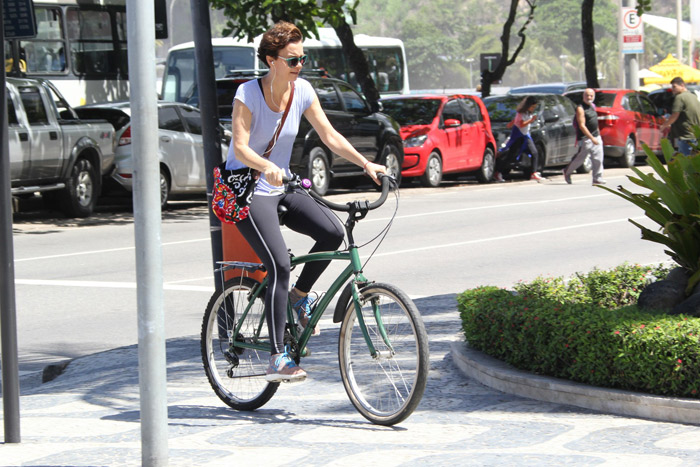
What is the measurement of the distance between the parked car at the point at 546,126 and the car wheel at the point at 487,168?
796mm

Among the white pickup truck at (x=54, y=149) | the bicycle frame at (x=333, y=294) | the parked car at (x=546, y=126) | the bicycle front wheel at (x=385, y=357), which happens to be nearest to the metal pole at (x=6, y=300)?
the bicycle frame at (x=333, y=294)

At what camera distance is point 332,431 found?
536 cm

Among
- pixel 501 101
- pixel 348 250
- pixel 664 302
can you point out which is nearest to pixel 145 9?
pixel 348 250

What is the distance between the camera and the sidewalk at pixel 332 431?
16.0ft

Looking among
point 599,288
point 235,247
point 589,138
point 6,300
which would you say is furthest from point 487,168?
point 6,300

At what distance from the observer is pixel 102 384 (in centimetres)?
678

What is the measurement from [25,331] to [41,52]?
13489 mm

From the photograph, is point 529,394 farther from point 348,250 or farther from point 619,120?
point 619,120

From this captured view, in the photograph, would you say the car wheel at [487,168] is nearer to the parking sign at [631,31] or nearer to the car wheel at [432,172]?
the car wheel at [432,172]

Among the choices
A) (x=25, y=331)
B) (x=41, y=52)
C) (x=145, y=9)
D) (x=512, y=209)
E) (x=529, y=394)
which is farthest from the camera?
(x=41, y=52)

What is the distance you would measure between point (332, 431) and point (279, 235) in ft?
3.08

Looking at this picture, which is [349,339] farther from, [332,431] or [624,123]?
[624,123]

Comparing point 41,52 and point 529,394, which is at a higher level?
point 41,52

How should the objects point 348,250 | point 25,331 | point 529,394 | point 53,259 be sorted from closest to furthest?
1. point 348,250
2. point 529,394
3. point 25,331
4. point 53,259
